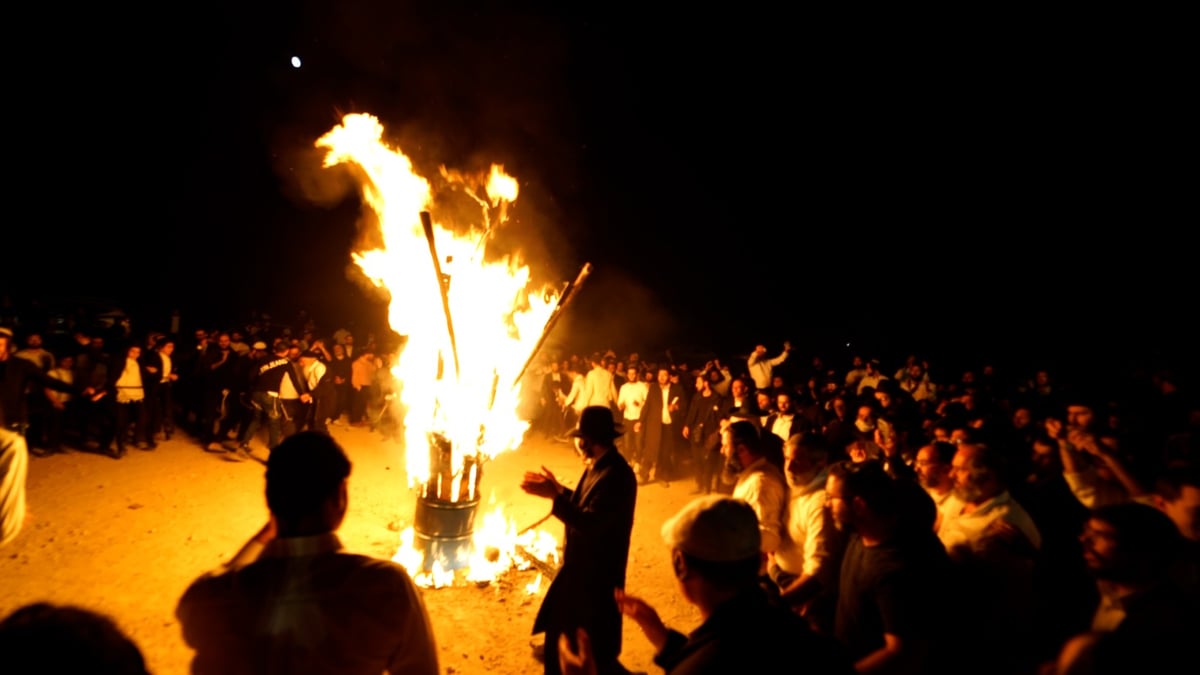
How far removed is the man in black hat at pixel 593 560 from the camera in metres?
4.43

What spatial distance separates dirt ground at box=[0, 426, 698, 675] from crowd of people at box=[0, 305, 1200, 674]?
3.79 ft

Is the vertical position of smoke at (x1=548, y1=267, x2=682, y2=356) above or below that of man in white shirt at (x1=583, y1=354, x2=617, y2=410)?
above

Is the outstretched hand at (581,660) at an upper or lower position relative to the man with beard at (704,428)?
lower

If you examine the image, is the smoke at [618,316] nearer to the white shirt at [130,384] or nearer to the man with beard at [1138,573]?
the white shirt at [130,384]

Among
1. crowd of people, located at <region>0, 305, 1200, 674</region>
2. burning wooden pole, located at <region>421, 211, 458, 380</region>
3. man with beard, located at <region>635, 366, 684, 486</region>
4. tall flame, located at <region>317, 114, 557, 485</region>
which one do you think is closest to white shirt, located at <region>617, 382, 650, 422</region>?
man with beard, located at <region>635, 366, 684, 486</region>

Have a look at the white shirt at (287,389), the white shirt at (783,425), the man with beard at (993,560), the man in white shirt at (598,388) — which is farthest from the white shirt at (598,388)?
the man with beard at (993,560)

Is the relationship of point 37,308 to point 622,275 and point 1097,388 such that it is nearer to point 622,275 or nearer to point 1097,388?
point 622,275

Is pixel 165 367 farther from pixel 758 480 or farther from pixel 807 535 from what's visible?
pixel 807 535

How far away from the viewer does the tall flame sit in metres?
6.61

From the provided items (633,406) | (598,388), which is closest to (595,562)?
(633,406)

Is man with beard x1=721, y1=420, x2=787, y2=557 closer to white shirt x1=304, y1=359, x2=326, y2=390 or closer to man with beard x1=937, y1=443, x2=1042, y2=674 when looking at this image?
man with beard x1=937, y1=443, x2=1042, y2=674

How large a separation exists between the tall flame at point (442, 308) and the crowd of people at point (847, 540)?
1920mm

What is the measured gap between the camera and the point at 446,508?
648cm

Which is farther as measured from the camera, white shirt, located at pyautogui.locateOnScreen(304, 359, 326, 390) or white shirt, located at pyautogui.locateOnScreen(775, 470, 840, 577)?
white shirt, located at pyautogui.locateOnScreen(304, 359, 326, 390)
